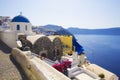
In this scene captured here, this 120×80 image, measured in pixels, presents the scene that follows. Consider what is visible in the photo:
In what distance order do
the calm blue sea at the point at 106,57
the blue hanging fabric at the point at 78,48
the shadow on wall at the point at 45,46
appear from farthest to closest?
1. the calm blue sea at the point at 106,57
2. the blue hanging fabric at the point at 78,48
3. the shadow on wall at the point at 45,46

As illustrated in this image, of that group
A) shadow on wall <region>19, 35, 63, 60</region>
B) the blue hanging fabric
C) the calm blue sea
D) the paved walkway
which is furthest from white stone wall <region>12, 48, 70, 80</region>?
the calm blue sea

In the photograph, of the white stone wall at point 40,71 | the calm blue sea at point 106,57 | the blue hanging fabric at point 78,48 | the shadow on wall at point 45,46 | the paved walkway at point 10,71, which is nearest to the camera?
the white stone wall at point 40,71

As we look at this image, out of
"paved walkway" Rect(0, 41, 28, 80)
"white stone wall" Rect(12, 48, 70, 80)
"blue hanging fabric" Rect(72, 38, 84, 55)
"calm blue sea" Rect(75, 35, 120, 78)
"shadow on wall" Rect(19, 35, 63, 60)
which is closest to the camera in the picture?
"white stone wall" Rect(12, 48, 70, 80)

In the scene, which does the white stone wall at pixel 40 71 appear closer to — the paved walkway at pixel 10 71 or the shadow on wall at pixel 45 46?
the paved walkway at pixel 10 71

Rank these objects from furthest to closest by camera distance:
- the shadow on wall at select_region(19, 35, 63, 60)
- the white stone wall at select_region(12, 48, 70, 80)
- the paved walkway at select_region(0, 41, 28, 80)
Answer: the shadow on wall at select_region(19, 35, 63, 60), the paved walkway at select_region(0, 41, 28, 80), the white stone wall at select_region(12, 48, 70, 80)

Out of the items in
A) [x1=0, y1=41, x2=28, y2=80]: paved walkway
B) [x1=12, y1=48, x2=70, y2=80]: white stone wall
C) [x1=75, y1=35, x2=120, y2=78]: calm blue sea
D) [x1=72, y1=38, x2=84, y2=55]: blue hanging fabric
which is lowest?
[x1=75, y1=35, x2=120, y2=78]: calm blue sea

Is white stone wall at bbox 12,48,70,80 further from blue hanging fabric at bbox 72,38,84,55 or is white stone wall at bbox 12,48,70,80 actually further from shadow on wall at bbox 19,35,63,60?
blue hanging fabric at bbox 72,38,84,55

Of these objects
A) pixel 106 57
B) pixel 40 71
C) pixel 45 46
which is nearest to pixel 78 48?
pixel 45 46

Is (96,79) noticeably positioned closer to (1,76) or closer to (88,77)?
(88,77)

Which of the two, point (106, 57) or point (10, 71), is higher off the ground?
point (10, 71)

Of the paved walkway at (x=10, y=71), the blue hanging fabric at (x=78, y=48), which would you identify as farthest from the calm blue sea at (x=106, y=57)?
the paved walkway at (x=10, y=71)

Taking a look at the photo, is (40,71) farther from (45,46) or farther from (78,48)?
(78,48)

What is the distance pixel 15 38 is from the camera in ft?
68.5

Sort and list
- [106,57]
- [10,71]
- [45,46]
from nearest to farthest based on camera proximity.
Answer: [10,71]
[45,46]
[106,57]
